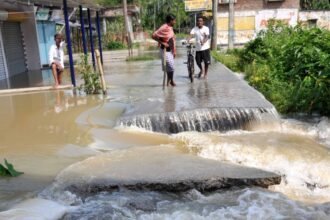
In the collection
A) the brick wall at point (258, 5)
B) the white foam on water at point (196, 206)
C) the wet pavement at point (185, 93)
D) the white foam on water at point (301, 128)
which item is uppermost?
the brick wall at point (258, 5)

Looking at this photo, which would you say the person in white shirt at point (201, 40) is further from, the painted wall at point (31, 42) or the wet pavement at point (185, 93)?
the painted wall at point (31, 42)

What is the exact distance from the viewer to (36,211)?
4.08 m

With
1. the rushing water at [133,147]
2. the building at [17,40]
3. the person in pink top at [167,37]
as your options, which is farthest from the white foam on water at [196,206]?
the building at [17,40]

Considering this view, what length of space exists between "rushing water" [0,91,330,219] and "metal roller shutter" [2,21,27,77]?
589 cm

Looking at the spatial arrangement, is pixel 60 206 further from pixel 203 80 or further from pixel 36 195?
pixel 203 80

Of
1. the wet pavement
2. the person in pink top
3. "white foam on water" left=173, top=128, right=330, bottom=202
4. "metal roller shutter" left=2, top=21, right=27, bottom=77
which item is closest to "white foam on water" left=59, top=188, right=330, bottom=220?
"white foam on water" left=173, top=128, right=330, bottom=202

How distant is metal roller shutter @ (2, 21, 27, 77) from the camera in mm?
15133

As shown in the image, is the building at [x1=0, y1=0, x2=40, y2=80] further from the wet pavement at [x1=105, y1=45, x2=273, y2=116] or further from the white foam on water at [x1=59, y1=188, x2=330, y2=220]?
the white foam on water at [x1=59, y1=188, x2=330, y2=220]

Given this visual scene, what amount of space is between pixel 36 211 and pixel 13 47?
13.1m

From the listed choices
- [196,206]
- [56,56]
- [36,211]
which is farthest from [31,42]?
[196,206]

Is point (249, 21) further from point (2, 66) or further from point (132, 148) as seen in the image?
point (132, 148)

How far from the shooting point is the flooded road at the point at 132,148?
4.23 meters

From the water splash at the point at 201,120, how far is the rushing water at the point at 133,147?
0.12 meters

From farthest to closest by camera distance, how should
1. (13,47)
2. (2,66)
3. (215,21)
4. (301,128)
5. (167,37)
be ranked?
1. (215,21)
2. (13,47)
3. (2,66)
4. (167,37)
5. (301,128)
